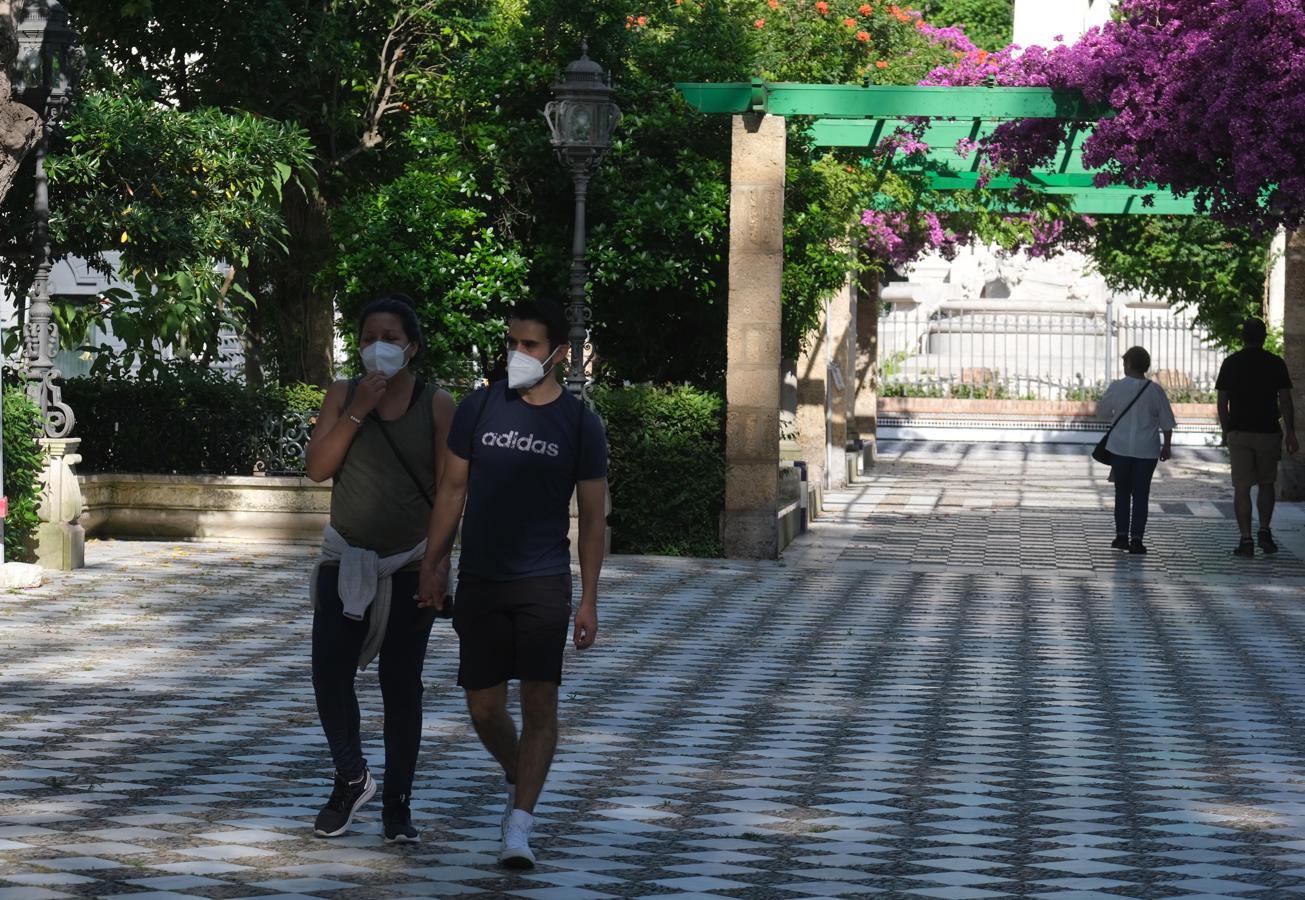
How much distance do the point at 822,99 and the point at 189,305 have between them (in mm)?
5414

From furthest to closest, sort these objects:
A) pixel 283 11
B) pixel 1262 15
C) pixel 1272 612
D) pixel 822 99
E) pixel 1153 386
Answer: pixel 283 11
pixel 1153 386
pixel 822 99
pixel 1262 15
pixel 1272 612

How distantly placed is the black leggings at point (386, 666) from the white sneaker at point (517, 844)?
1.50ft

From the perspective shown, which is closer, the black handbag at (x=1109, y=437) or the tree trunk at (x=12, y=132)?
the tree trunk at (x=12, y=132)

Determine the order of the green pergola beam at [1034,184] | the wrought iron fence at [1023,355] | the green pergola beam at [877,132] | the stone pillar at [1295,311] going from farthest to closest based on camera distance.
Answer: the wrought iron fence at [1023,355], the stone pillar at [1295,311], the green pergola beam at [1034,184], the green pergola beam at [877,132]

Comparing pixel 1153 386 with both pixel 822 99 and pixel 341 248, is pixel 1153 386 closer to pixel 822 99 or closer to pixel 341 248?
pixel 822 99

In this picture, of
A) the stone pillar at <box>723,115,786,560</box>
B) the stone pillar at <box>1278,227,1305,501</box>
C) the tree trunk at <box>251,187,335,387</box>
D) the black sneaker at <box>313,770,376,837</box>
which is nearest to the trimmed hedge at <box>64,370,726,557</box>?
the stone pillar at <box>723,115,786,560</box>

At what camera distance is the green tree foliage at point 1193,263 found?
36188 mm

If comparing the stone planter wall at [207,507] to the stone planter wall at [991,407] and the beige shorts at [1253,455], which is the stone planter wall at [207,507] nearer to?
the beige shorts at [1253,455]

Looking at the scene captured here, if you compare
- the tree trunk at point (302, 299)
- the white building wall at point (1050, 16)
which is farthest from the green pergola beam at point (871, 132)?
the white building wall at point (1050, 16)

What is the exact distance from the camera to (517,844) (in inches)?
251

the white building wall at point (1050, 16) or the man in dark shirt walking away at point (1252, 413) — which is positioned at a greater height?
the white building wall at point (1050, 16)

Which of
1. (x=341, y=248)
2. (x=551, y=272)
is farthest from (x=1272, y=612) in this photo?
(x=341, y=248)

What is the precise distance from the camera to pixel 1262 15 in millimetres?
15523

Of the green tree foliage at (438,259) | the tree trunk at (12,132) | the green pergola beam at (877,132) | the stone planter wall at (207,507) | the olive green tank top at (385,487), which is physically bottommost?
the stone planter wall at (207,507)
